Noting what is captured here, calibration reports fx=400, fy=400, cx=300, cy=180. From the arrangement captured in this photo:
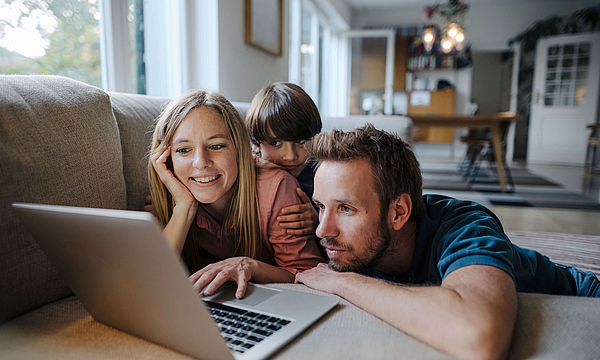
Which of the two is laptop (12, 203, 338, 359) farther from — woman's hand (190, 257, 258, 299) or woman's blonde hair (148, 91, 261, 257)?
woman's blonde hair (148, 91, 261, 257)

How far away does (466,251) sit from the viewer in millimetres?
765

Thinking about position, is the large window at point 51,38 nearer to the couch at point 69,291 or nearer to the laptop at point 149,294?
the couch at point 69,291

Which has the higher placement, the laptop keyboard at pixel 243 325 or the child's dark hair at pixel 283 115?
the child's dark hair at pixel 283 115

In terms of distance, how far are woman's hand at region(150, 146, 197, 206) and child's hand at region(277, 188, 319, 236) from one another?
25 cm

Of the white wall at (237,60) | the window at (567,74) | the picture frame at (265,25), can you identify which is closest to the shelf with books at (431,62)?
the window at (567,74)

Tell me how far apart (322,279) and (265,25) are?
A: 115 inches

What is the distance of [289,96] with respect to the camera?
1262mm

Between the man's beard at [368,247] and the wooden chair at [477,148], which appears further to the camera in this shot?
the wooden chair at [477,148]

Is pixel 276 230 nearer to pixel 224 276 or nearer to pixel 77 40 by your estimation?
pixel 224 276

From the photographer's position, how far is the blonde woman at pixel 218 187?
3.48 feet

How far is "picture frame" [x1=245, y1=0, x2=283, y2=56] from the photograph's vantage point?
9.94ft

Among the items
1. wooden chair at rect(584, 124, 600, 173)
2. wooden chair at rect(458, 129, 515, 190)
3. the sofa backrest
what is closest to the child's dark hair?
the sofa backrest

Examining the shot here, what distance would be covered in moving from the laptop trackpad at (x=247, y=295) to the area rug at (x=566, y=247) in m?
1.38

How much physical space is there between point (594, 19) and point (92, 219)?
8245 millimetres
